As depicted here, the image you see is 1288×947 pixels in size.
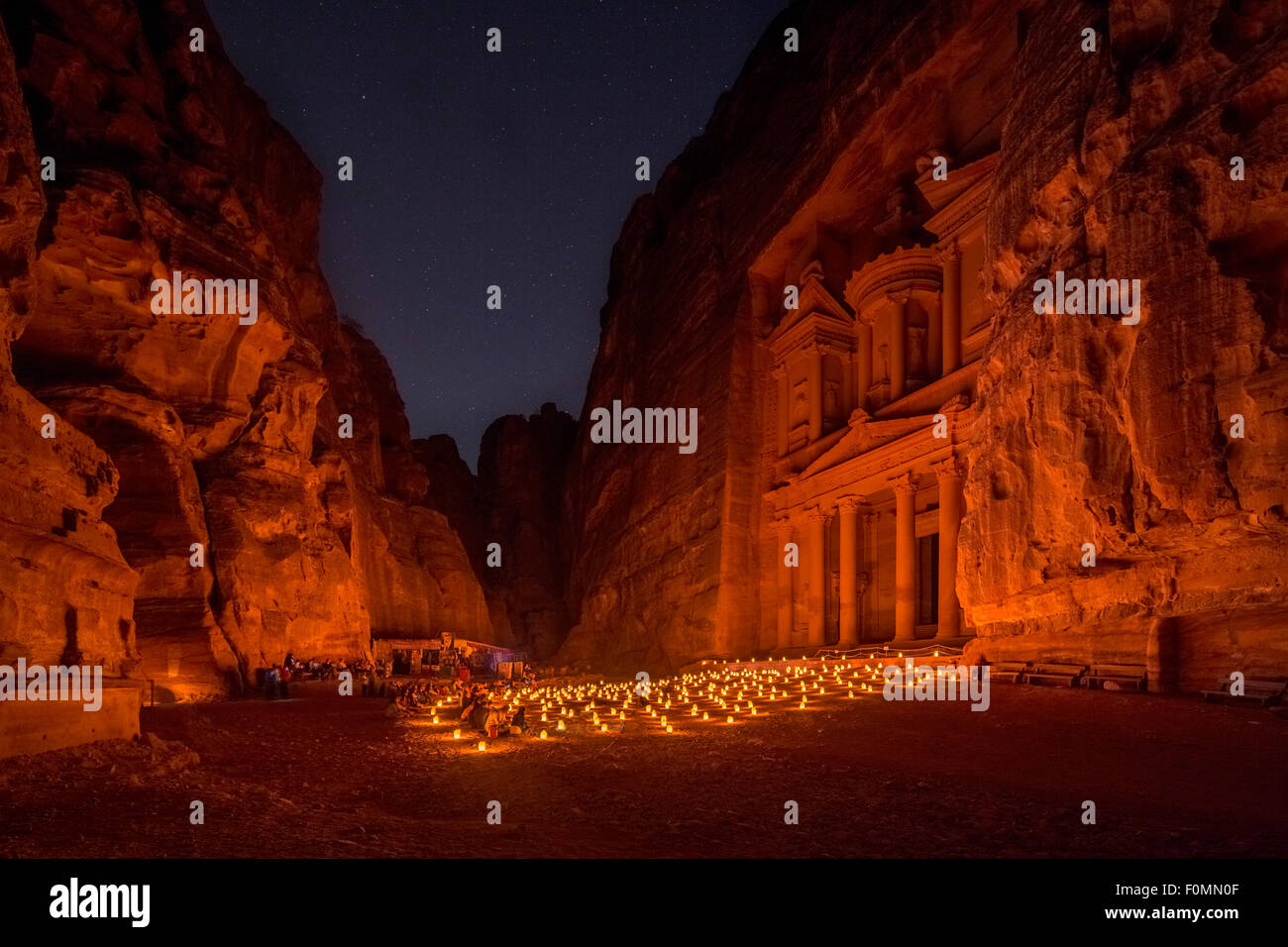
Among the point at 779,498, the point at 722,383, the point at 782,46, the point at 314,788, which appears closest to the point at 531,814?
the point at 314,788

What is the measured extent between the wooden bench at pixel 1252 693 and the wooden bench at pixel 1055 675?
2.48 m

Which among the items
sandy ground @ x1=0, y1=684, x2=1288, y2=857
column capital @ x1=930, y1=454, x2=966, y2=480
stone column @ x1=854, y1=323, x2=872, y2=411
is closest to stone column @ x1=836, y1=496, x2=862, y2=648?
column capital @ x1=930, y1=454, x2=966, y2=480

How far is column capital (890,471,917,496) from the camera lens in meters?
29.5

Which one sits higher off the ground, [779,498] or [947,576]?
[779,498]

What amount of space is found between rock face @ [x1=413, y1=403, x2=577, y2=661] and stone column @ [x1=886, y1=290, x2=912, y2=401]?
1586 inches

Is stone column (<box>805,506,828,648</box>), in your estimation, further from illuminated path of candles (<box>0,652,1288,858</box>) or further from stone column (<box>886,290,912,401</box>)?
illuminated path of candles (<box>0,652,1288,858</box>)

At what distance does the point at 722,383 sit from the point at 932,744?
29.2 m

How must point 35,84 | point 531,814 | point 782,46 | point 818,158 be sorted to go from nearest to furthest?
point 531,814
point 35,84
point 818,158
point 782,46

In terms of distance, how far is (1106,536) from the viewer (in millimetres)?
13148

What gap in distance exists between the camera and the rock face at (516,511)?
6619 cm

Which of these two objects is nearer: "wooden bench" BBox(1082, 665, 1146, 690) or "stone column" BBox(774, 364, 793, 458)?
"wooden bench" BBox(1082, 665, 1146, 690)

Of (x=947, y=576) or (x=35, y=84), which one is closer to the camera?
(x=35, y=84)

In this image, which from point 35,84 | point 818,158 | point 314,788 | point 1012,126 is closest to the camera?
point 314,788
